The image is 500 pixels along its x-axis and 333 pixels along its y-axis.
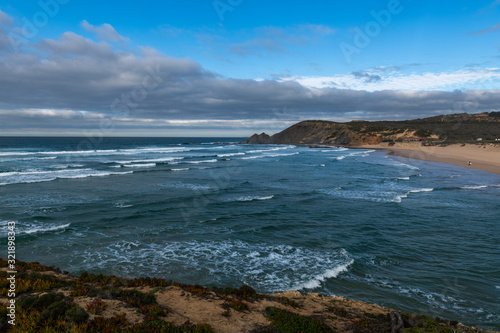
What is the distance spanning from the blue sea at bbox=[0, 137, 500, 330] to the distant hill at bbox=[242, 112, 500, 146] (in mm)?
91388

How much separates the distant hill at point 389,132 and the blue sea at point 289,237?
91388mm

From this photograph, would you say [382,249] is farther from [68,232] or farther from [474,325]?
[68,232]

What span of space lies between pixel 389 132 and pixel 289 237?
417ft

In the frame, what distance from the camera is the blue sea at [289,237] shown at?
Result: 10695mm

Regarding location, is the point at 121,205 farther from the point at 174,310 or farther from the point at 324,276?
the point at 324,276

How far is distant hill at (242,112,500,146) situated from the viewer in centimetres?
11038

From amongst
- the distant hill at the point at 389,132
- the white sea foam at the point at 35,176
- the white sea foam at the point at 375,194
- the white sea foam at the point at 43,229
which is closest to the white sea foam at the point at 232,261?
the white sea foam at the point at 43,229

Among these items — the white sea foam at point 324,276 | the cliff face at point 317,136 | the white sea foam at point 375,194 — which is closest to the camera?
the white sea foam at point 324,276

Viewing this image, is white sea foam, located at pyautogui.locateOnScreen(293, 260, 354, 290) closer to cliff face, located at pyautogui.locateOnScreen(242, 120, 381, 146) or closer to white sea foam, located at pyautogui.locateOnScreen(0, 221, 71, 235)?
white sea foam, located at pyautogui.locateOnScreen(0, 221, 71, 235)

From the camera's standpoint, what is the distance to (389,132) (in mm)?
126812

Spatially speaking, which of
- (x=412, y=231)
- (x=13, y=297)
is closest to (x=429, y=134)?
(x=412, y=231)

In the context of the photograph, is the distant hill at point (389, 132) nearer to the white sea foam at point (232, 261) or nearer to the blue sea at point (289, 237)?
the blue sea at point (289, 237)

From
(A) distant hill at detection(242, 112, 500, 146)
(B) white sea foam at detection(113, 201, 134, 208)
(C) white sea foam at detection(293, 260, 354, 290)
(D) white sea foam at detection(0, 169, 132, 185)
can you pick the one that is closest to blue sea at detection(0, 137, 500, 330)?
(C) white sea foam at detection(293, 260, 354, 290)

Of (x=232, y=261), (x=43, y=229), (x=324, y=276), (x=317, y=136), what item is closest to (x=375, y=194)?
(x=324, y=276)
